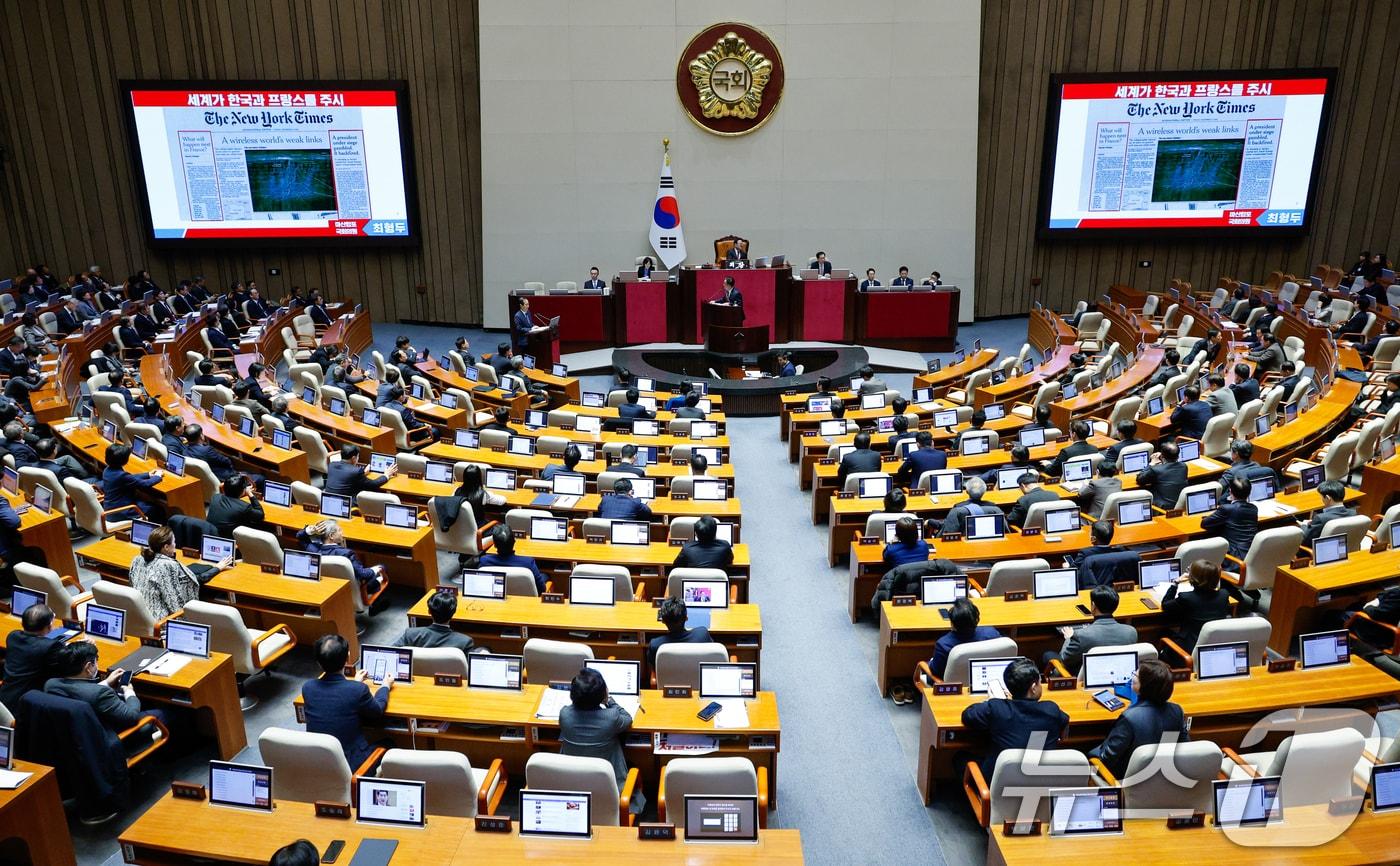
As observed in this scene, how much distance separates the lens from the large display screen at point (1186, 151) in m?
18.8

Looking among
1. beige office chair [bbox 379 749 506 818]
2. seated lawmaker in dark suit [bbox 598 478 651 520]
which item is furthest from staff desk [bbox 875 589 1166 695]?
beige office chair [bbox 379 749 506 818]


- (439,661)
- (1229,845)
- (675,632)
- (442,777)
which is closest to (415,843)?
(442,777)

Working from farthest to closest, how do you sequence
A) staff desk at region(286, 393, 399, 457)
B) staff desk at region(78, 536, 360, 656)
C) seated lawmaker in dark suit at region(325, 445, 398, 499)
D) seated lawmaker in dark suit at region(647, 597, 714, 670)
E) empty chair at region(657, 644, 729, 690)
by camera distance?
staff desk at region(286, 393, 399, 457) < seated lawmaker in dark suit at region(325, 445, 398, 499) < staff desk at region(78, 536, 360, 656) < seated lawmaker in dark suit at region(647, 597, 714, 670) < empty chair at region(657, 644, 729, 690)

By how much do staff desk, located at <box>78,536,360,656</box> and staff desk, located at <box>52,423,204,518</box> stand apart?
5.12 feet

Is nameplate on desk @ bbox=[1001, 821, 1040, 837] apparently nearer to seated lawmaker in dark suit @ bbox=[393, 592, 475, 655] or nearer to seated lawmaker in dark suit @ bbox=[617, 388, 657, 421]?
seated lawmaker in dark suit @ bbox=[393, 592, 475, 655]

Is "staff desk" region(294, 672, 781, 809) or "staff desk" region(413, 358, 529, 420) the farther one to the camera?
"staff desk" region(413, 358, 529, 420)

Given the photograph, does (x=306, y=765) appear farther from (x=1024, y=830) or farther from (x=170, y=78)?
(x=170, y=78)

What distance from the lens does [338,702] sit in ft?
17.6

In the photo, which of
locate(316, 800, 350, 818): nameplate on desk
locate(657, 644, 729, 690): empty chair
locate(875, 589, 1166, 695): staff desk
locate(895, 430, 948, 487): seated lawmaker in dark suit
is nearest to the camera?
locate(316, 800, 350, 818): nameplate on desk

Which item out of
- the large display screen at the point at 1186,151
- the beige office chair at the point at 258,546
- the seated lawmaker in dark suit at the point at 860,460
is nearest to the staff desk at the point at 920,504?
the seated lawmaker in dark suit at the point at 860,460

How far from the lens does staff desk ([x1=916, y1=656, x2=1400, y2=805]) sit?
5.43 metres

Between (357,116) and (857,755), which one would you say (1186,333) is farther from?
(357,116)

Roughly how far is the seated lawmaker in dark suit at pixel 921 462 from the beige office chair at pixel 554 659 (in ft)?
15.7

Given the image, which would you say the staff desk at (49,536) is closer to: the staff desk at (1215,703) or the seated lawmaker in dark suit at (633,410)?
the seated lawmaker in dark suit at (633,410)
